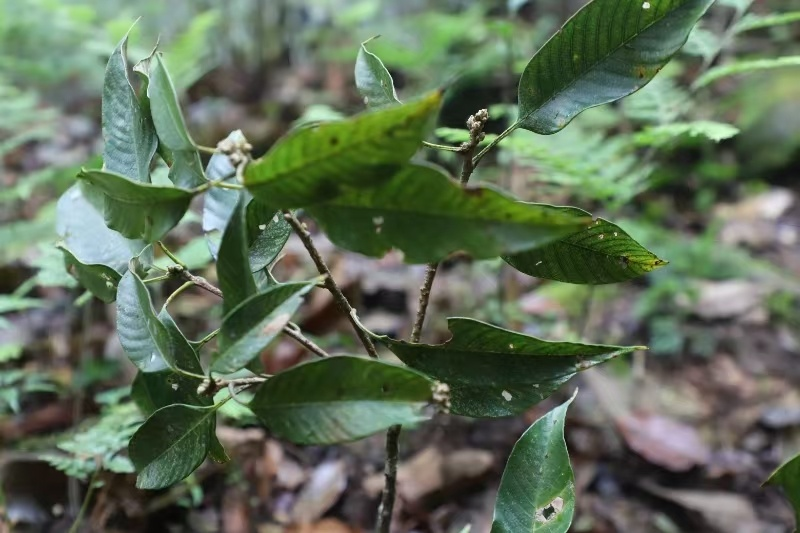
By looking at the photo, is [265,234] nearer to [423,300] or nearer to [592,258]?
[423,300]

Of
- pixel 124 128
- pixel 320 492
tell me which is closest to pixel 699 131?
pixel 124 128

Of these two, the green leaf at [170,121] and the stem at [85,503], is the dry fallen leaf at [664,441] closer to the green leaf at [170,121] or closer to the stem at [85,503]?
the stem at [85,503]

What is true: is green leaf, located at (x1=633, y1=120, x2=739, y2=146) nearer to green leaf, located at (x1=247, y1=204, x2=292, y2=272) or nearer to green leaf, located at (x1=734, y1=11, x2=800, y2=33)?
green leaf, located at (x1=734, y1=11, x2=800, y2=33)

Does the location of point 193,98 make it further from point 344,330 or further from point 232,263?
point 232,263

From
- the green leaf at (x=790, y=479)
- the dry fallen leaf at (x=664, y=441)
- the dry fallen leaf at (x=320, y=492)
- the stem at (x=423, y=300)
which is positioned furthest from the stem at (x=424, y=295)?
the dry fallen leaf at (x=664, y=441)

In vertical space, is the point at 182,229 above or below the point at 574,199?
above

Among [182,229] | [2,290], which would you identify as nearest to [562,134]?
[182,229]
